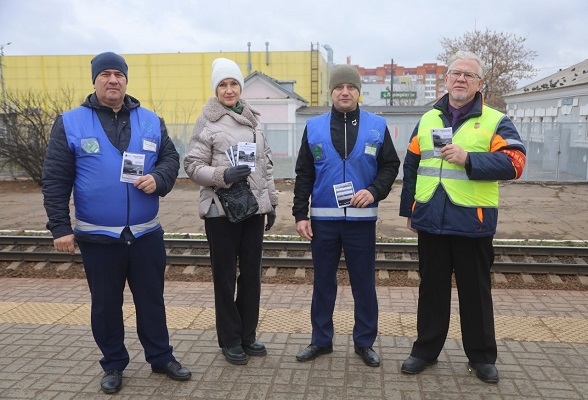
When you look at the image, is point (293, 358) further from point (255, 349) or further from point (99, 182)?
point (99, 182)

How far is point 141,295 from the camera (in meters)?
3.83

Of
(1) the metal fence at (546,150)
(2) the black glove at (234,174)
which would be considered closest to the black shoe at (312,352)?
(2) the black glove at (234,174)

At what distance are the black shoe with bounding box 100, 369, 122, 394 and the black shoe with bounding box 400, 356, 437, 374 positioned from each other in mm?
2118

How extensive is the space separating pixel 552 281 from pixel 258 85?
24297 millimetres

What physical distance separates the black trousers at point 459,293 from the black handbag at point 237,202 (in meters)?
1.32

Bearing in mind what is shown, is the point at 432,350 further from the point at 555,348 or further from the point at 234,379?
the point at 234,379

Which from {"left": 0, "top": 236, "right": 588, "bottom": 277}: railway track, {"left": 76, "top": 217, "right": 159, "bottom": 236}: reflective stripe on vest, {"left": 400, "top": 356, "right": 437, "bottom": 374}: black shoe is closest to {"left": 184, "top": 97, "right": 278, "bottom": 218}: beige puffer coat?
{"left": 76, "top": 217, "right": 159, "bottom": 236}: reflective stripe on vest

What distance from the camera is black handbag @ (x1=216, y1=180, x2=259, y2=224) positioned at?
379cm

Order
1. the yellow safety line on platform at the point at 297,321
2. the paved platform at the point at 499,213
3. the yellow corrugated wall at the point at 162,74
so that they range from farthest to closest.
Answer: the yellow corrugated wall at the point at 162,74 → the paved platform at the point at 499,213 → the yellow safety line on platform at the point at 297,321

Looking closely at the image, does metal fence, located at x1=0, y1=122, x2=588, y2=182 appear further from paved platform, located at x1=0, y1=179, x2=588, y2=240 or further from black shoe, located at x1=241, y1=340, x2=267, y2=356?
black shoe, located at x1=241, y1=340, x2=267, y2=356

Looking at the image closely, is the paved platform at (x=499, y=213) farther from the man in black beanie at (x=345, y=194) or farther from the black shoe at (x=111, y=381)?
the black shoe at (x=111, y=381)

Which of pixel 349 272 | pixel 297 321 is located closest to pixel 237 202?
pixel 349 272

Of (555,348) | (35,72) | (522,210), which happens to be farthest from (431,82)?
(555,348)

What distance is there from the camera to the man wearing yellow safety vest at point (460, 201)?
140 inches
